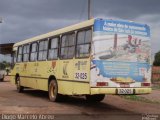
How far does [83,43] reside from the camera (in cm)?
1500

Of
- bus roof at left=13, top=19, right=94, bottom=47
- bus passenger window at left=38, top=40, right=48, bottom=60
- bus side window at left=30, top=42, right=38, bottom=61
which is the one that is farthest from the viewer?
bus side window at left=30, top=42, right=38, bottom=61

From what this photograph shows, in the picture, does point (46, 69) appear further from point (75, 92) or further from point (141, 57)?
point (141, 57)

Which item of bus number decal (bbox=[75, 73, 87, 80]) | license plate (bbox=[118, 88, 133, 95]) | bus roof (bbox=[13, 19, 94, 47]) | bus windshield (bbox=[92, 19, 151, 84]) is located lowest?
license plate (bbox=[118, 88, 133, 95])

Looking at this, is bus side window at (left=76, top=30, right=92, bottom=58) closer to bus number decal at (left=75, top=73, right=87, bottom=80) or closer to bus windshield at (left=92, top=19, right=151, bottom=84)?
bus windshield at (left=92, top=19, right=151, bottom=84)

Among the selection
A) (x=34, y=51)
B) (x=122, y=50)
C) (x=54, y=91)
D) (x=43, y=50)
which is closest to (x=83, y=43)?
(x=122, y=50)

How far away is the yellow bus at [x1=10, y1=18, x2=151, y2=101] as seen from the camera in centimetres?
1421

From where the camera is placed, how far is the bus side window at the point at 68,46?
1598cm

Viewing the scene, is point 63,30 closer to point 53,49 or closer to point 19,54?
point 53,49

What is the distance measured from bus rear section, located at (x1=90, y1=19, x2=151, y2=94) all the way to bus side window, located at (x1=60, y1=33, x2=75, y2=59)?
1884 mm

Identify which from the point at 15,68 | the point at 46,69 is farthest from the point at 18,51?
the point at 46,69

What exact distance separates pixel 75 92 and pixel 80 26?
7.83ft

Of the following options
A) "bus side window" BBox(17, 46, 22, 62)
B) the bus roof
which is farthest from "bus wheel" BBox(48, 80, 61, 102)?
"bus side window" BBox(17, 46, 22, 62)

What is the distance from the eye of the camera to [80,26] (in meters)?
15.4

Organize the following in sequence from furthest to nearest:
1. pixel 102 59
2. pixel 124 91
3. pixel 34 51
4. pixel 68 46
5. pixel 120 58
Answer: pixel 34 51 → pixel 68 46 → pixel 120 58 → pixel 124 91 → pixel 102 59
